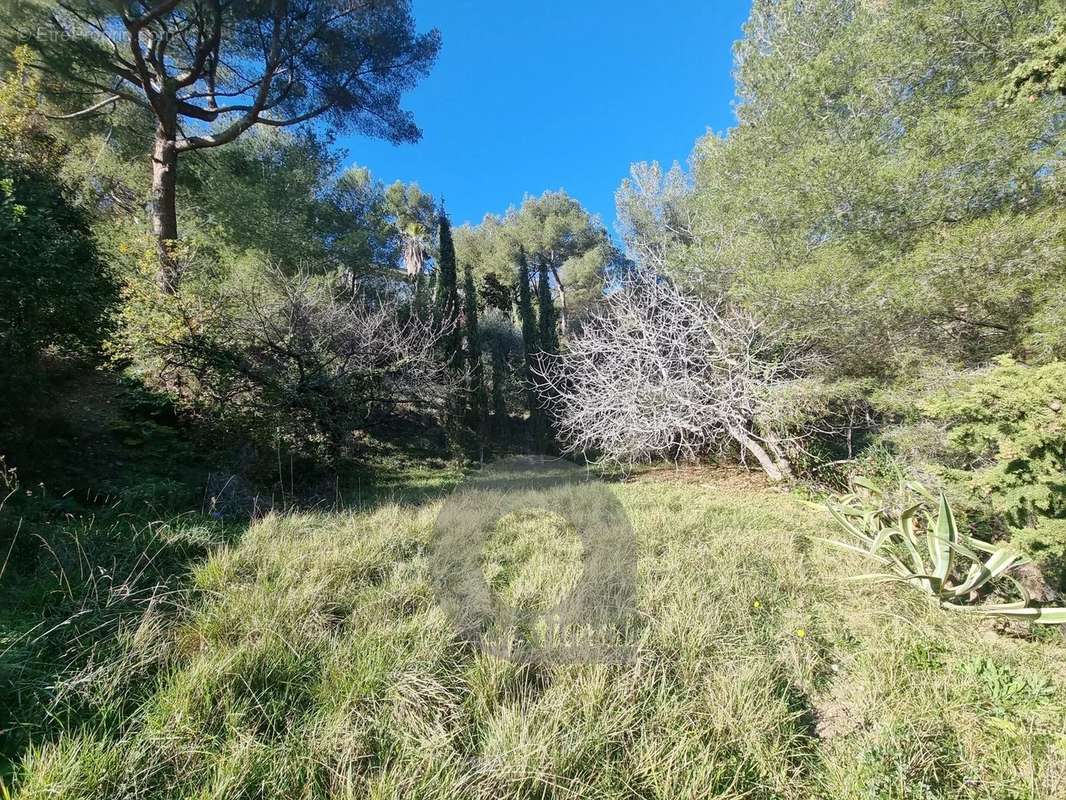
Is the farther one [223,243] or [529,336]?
[529,336]

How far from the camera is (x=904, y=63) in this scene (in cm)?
514

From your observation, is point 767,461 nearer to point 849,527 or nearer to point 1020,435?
point 849,527

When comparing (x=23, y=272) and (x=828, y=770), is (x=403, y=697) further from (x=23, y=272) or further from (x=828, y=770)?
(x=23, y=272)

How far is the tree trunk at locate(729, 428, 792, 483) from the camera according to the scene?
7.25m

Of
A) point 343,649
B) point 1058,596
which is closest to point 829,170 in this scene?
point 1058,596

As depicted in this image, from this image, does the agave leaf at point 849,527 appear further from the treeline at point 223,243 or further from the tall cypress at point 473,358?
the tall cypress at point 473,358

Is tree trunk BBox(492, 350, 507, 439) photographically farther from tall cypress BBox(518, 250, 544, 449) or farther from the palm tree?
the palm tree

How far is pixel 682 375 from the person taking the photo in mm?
7395

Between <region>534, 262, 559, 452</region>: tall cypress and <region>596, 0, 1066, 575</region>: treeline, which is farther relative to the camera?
<region>534, 262, 559, 452</region>: tall cypress

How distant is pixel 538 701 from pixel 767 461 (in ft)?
24.3

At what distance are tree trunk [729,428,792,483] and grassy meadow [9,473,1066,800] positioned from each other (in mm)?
4690

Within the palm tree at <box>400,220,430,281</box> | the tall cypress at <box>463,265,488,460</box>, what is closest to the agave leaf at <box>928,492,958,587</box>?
the tall cypress at <box>463,265,488,460</box>

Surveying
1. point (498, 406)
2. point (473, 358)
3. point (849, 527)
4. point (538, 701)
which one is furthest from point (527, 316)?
point (538, 701)

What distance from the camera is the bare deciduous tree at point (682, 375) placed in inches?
266
